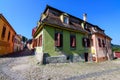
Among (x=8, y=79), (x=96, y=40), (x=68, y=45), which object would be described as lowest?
(x=8, y=79)

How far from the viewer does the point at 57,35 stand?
39.7 ft

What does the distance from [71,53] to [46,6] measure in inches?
307

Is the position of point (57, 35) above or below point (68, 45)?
above

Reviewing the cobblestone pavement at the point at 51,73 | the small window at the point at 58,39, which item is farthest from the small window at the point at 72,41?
the cobblestone pavement at the point at 51,73

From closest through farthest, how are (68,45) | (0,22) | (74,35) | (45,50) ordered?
1. (45,50)
2. (68,45)
3. (74,35)
4. (0,22)

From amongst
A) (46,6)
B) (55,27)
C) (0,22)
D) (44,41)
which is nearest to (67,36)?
(55,27)

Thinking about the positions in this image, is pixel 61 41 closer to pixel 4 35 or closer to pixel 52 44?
pixel 52 44

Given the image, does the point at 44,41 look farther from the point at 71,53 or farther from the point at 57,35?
the point at 71,53

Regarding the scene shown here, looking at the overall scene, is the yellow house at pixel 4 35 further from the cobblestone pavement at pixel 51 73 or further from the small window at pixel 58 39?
the small window at pixel 58 39

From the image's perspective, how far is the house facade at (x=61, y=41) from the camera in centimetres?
1127

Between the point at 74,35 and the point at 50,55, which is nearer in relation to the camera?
the point at 50,55

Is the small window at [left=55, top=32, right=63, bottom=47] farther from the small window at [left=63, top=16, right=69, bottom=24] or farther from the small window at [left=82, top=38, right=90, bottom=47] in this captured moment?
the small window at [left=82, top=38, right=90, bottom=47]

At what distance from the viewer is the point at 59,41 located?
38.9ft

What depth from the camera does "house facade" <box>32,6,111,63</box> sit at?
11.3 meters
